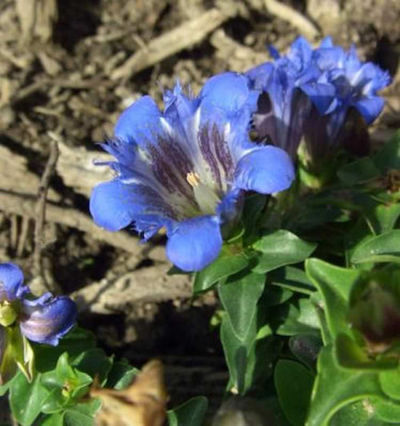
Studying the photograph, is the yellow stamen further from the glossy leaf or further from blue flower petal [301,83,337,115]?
the glossy leaf

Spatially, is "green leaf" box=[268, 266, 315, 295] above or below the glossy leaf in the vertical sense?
below

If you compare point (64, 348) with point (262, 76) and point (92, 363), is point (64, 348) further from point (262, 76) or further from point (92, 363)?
point (262, 76)

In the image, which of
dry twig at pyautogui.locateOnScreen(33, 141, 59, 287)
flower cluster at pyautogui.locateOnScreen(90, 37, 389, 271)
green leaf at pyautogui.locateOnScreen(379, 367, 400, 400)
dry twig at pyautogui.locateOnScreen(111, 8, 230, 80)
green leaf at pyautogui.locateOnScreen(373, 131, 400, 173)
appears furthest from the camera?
dry twig at pyautogui.locateOnScreen(111, 8, 230, 80)

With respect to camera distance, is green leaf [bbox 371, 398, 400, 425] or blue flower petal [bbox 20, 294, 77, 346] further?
blue flower petal [bbox 20, 294, 77, 346]

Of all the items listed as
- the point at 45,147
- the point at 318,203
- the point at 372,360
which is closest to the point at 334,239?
the point at 318,203

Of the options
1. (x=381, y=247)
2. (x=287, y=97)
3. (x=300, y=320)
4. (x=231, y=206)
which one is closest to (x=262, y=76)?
(x=287, y=97)

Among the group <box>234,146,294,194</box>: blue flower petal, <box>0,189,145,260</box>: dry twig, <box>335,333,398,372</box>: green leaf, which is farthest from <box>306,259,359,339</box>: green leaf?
<box>0,189,145,260</box>: dry twig
